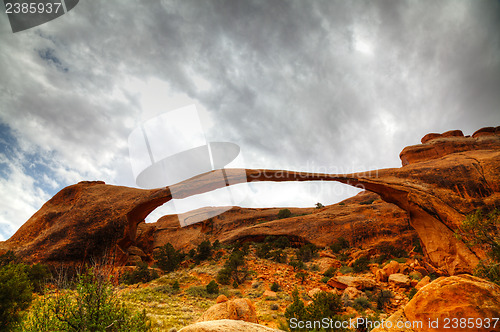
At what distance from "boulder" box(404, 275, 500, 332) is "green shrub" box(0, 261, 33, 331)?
9355mm

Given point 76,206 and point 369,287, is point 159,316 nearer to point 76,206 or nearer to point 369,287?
point 369,287

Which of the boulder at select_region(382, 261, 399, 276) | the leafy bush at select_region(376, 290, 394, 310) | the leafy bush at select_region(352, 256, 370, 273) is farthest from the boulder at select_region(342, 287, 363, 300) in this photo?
the leafy bush at select_region(352, 256, 370, 273)

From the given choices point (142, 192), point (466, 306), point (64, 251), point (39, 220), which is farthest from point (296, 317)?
point (39, 220)

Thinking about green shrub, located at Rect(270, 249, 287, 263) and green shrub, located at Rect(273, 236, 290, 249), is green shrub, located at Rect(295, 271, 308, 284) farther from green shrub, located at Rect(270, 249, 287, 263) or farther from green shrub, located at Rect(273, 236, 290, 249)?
green shrub, located at Rect(273, 236, 290, 249)

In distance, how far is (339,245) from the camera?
17562mm

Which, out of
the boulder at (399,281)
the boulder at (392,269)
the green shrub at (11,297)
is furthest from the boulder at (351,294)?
the green shrub at (11,297)

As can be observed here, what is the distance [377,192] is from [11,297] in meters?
15.2

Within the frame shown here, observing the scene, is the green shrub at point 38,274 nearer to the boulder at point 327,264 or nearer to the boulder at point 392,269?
the boulder at point 327,264

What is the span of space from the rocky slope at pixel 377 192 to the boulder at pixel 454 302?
5384 mm

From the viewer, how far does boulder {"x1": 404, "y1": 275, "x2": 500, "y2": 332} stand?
3.46 m

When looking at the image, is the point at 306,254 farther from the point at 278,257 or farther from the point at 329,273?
the point at 329,273

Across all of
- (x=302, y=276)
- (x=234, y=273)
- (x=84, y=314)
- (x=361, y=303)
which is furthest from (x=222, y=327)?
(x=234, y=273)

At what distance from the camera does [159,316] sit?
6.59 metres

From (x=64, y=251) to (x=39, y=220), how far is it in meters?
3.56
